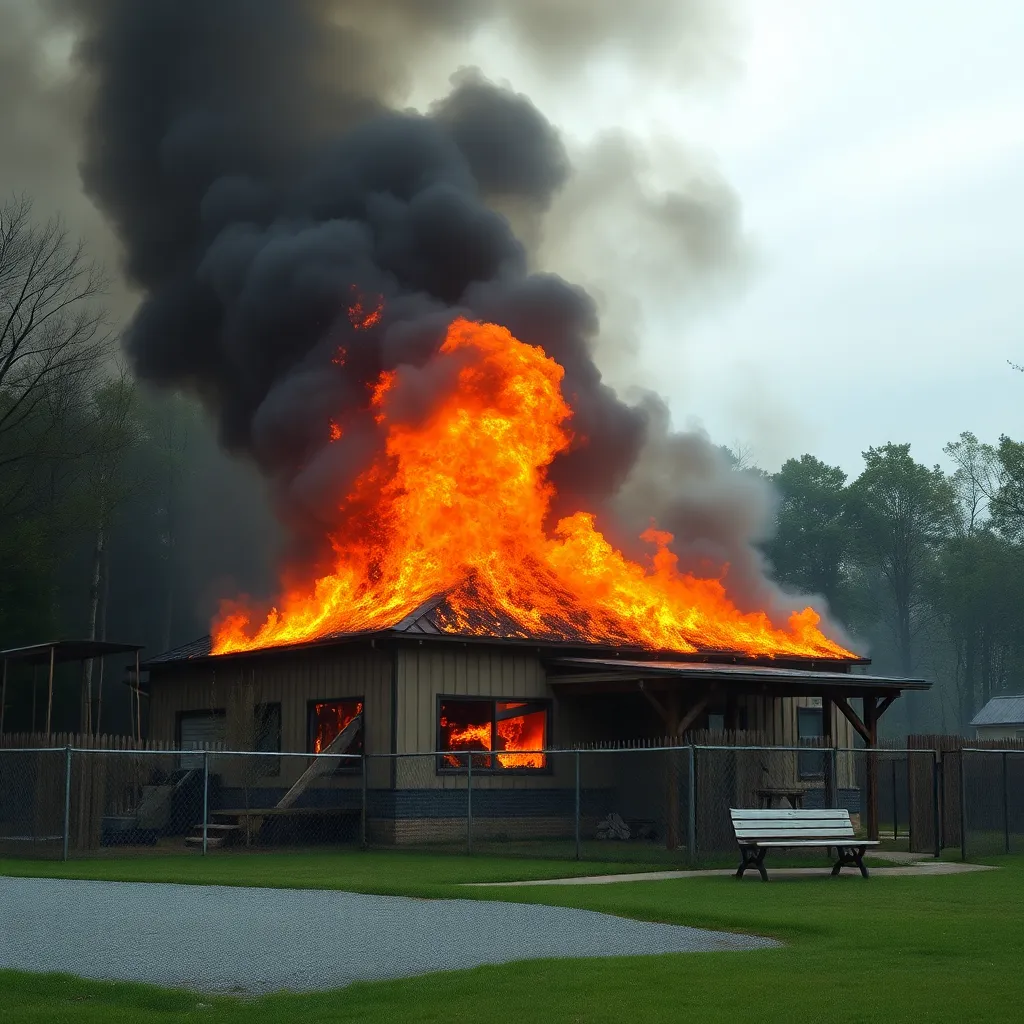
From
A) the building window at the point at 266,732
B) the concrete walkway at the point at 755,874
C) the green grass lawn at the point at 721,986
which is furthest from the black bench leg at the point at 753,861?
the building window at the point at 266,732

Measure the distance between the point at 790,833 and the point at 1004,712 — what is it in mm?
35298

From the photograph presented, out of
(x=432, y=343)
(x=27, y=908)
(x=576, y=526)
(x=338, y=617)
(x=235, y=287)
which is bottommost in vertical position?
(x=27, y=908)

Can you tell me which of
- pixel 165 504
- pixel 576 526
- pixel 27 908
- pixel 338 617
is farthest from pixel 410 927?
pixel 165 504

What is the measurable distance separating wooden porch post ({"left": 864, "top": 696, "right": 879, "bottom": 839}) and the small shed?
998 inches

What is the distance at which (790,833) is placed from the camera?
15.5 m

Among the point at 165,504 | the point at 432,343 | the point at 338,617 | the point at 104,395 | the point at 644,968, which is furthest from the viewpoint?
the point at 165,504

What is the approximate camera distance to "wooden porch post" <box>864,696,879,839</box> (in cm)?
2075

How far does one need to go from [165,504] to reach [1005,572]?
131ft

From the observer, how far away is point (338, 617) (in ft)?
80.9

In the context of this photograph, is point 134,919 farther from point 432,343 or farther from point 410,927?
point 432,343

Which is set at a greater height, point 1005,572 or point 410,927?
point 1005,572

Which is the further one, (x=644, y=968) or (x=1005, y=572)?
(x=1005, y=572)

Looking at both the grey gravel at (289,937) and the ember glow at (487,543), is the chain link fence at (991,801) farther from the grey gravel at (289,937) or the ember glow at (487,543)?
the grey gravel at (289,937)

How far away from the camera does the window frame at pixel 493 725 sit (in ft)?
74.3
